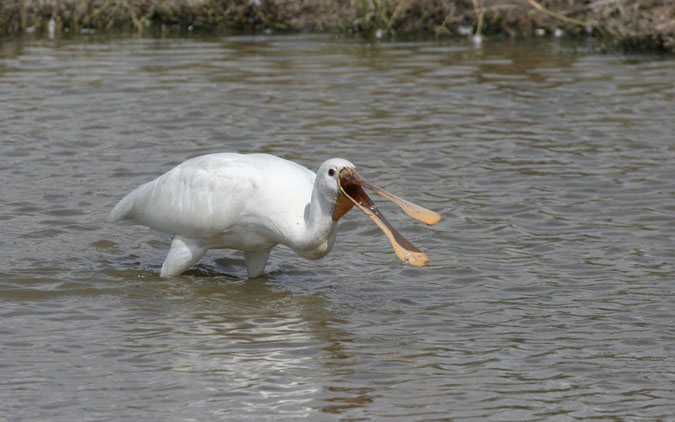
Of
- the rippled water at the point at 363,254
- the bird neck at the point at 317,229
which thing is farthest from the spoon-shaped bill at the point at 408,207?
the rippled water at the point at 363,254

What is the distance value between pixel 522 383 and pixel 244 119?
691 cm

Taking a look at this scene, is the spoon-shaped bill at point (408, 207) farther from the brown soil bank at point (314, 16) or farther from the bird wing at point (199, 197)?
the brown soil bank at point (314, 16)

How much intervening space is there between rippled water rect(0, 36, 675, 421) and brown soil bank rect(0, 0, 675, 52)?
2.02 metres

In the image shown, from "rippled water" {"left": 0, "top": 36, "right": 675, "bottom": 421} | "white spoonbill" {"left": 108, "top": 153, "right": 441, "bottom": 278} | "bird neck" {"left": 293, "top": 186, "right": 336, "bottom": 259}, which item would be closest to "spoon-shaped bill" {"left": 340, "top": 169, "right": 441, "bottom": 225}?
"white spoonbill" {"left": 108, "top": 153, "right": 441, "bottom": 278}

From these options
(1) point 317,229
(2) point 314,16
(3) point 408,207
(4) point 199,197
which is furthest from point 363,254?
(2) point 314,16

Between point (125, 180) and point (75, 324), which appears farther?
point (125, 180)

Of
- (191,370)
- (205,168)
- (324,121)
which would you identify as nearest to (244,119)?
(324,121)

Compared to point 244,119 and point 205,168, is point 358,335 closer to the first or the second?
point 205,168

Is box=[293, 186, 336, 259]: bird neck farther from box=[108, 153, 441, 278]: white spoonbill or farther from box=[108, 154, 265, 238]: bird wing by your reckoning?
box=[108, 154, 265, 238]: bird wing

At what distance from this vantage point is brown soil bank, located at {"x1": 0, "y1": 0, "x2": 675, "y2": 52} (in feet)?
55.4

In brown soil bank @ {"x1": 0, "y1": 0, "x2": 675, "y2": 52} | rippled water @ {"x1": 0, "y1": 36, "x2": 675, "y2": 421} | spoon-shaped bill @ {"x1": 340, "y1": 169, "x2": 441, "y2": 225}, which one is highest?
brown soil bank @ {"x1": 0, "y1": 0, "x2": 675, "y2": 52}

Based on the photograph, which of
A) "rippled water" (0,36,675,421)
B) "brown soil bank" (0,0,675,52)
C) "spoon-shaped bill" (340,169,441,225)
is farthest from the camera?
"brown soil bank" (0,0,675,52)

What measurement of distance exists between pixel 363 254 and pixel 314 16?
9.86m

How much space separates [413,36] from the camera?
1727 cm
